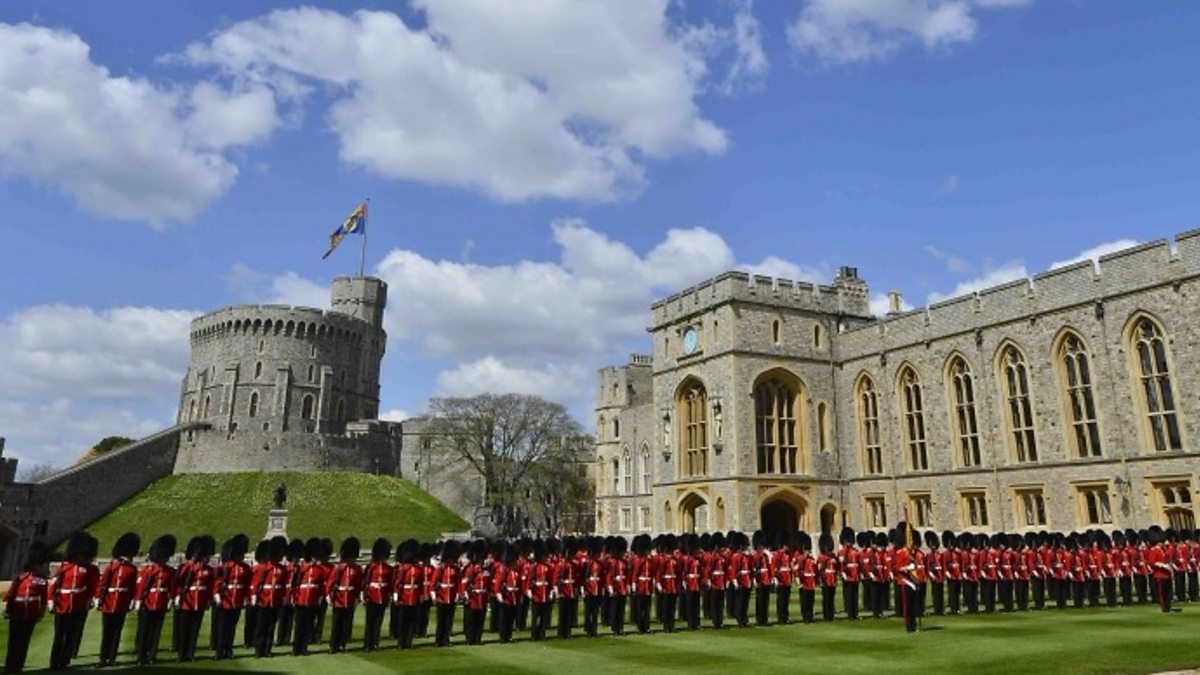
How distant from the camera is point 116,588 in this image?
439 inches

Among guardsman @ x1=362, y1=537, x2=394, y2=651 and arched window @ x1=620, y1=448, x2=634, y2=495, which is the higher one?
arched window @ x1=620, y1=448, x2=634, y2=495

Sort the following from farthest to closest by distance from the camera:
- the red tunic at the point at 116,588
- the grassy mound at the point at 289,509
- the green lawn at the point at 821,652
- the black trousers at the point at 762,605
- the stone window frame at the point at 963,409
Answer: the grassy mound at the point at 289,509, the stone window frame at the point at 963,409, the black trousers at the point at 762,605, the red tunic at the point at 116,588, the green lawn at the point at 821,652

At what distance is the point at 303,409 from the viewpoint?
3059 inches

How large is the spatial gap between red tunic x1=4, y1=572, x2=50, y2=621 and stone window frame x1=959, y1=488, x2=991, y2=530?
26.6 metres

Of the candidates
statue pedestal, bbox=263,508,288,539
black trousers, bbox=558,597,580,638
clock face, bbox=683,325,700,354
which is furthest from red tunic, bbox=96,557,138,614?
statue pedestal, bbox=263,508,288,539

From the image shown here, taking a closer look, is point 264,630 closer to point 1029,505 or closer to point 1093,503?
point 1093,503

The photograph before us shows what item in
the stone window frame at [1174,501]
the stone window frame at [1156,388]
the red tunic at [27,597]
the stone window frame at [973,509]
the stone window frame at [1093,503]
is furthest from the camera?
the stone window frame at [973,509]

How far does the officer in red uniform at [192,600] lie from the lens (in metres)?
11.6

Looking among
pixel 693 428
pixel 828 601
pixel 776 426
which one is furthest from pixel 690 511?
pixel 828 601

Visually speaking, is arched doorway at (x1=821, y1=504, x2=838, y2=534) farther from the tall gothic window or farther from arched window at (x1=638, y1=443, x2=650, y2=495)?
arched window at (x1=638, y1=443, x2=650, y2=495)

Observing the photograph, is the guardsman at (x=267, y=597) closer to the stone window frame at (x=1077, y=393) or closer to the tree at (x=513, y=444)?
the stone window frame at (x=1077, y=393)

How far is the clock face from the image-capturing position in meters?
33.1

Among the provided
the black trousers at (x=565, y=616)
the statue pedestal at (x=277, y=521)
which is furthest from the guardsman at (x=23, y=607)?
the statue pedestal at (x=277, y=521)

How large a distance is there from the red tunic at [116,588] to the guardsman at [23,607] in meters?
0.69
